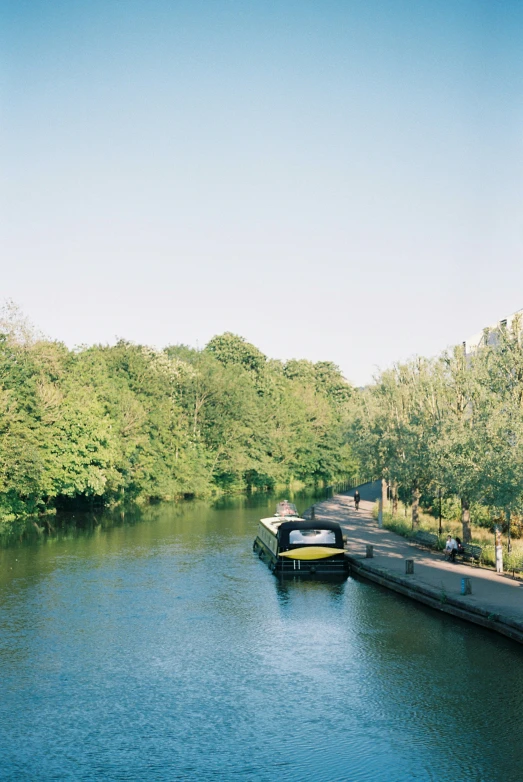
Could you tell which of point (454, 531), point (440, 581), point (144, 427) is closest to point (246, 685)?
point (440, 581)

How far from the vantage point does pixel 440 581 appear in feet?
99.0

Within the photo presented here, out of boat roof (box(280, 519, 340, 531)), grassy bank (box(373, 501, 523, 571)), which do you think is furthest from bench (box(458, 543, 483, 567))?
boat roof (box(280, 519, 340, 531))

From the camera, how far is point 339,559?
116 feet

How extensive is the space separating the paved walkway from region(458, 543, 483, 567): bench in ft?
2.39

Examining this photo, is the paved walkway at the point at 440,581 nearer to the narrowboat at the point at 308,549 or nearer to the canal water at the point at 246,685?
the canal water at the point at 246,685

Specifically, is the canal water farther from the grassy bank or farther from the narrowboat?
the grassy bank

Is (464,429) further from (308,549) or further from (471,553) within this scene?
(308,549)

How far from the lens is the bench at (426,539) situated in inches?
1579

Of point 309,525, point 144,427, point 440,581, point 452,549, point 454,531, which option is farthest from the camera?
point 144,427

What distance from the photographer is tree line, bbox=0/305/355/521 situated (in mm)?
60438

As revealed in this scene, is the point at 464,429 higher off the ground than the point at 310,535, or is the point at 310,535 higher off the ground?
the point at 464,429

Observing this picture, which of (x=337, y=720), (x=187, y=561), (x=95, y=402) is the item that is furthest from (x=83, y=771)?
(x=95, y=402)

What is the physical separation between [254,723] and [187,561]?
22743mm

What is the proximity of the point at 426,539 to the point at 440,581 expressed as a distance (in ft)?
37.6
